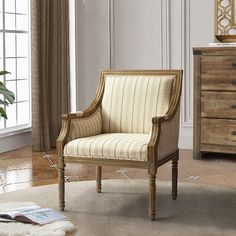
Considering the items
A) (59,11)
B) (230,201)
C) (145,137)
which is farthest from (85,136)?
(59,11)

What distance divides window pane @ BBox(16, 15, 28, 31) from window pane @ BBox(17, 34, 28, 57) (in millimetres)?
97

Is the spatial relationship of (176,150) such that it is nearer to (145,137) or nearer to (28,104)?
(145,137)

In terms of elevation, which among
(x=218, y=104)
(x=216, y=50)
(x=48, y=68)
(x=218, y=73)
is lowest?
(x=218, y=104)

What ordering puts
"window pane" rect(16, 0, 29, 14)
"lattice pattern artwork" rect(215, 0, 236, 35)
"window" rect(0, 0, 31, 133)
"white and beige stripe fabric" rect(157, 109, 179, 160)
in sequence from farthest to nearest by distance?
1. "window pane" rect(16, 0, 29, 14)
2. "window" rect(0, 0, 31, 133)
3. "lattice pattern artwork" rect(215, 0, 236, 35)
4. "white and beige stripe fabric" rect(157, 109, 179, 160)

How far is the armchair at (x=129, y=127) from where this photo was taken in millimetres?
3891

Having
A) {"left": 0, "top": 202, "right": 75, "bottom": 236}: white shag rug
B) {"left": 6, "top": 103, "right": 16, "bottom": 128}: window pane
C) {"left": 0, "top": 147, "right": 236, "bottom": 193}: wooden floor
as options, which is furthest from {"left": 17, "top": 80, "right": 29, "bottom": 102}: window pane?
{"left": 0, "top": 202, "right": 75, "bottom": 236}: white shag rug

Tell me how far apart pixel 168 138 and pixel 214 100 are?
1.87 metres

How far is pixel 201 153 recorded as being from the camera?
6.13 m

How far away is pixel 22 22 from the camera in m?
7.09

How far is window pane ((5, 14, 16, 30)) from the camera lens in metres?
6.81

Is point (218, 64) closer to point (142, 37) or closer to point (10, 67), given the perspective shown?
point (142, 37)

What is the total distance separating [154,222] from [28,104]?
3.74 meters

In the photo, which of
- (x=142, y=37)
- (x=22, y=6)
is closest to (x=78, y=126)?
(x=142, y=37)

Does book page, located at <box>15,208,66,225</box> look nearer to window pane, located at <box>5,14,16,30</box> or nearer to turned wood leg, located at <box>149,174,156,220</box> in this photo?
turned wood leg, located at <box>149,174,156,220</box>
